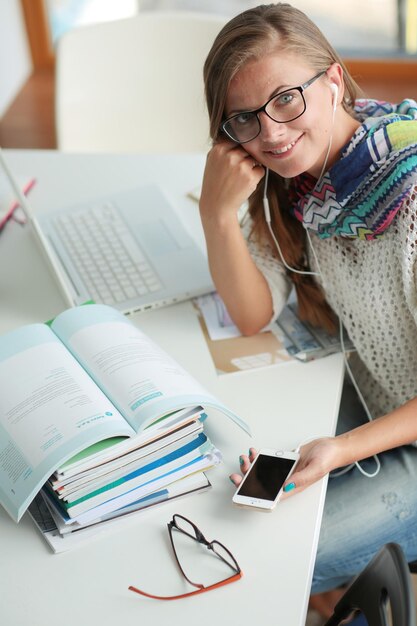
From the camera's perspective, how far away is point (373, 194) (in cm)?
125

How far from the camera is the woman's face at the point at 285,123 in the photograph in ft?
3.98

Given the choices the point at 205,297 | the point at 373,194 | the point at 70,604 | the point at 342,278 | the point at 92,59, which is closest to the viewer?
the point at 70,604

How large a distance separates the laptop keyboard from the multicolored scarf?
341mm

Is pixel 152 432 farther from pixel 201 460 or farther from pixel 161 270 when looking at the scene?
pixel 161 270

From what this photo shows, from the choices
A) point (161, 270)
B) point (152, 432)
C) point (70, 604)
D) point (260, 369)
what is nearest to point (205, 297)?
point (161, 270)

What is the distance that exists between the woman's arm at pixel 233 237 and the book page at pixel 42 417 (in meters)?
0.34

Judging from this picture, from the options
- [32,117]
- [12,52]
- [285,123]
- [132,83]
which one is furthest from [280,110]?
[12,52]

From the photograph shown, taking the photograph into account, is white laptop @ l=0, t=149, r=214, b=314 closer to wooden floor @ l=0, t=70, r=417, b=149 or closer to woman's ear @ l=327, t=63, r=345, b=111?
woman's ear @ l=327, t=63, r=345, b=111

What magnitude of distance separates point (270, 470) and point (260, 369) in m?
0.25

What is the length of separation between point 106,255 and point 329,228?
46 centimetres

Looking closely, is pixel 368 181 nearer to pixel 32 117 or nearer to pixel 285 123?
pixel 285 123

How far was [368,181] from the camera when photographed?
1.25m

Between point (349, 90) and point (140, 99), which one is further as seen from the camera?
point (140, 99)

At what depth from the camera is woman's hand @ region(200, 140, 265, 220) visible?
1.36 meters
